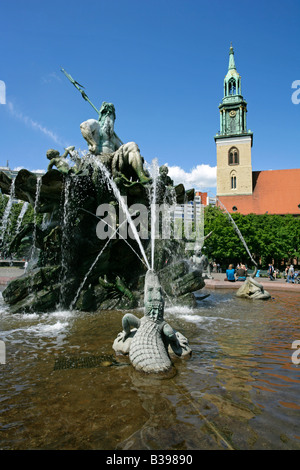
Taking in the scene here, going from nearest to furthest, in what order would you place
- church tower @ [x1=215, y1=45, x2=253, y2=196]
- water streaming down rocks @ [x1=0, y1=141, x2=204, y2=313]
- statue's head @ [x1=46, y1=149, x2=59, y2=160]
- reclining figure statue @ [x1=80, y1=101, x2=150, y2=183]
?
1. water streaming down rocks @ [x1=0, y1=141, x2=204, y2=313]
2. statue's head @ [x1=46, y1=149, x2=59, y2=160]
3. reclining figure statue @ [x1=80, y1=101, x2=150, y2=183]
4. church tower @ [x1=215, y1=45, x2=253, y2=196]

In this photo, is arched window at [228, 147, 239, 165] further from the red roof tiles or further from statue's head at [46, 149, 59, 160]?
statue's head at [46, 149, 59, 160]

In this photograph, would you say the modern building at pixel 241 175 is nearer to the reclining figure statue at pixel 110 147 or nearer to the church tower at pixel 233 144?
the church tower at pixel 233 144

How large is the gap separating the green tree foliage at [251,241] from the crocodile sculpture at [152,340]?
115 feet

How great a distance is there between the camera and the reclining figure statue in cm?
827

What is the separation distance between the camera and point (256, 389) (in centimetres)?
308

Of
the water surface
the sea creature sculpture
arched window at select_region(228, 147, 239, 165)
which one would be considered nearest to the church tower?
arched window at select_region(228, 147, 239, 165)

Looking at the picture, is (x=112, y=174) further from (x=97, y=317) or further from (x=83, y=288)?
(x=97, y=317)

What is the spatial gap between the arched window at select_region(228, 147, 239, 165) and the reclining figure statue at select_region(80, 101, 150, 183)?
53.3 m

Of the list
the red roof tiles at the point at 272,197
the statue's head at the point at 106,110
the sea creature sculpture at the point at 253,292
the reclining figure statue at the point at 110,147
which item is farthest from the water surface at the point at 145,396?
the red roof tiles at the point at 272,197

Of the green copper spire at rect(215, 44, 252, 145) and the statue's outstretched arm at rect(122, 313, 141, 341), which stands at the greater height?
the green copper spire at rect(215, 44, 252, 145)

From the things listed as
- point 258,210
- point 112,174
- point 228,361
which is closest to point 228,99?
point 258,210

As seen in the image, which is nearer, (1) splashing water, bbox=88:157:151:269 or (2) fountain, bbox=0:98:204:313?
(2) fountain, bbox=0:98:204:313

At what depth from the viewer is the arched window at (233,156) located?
58594 mm
